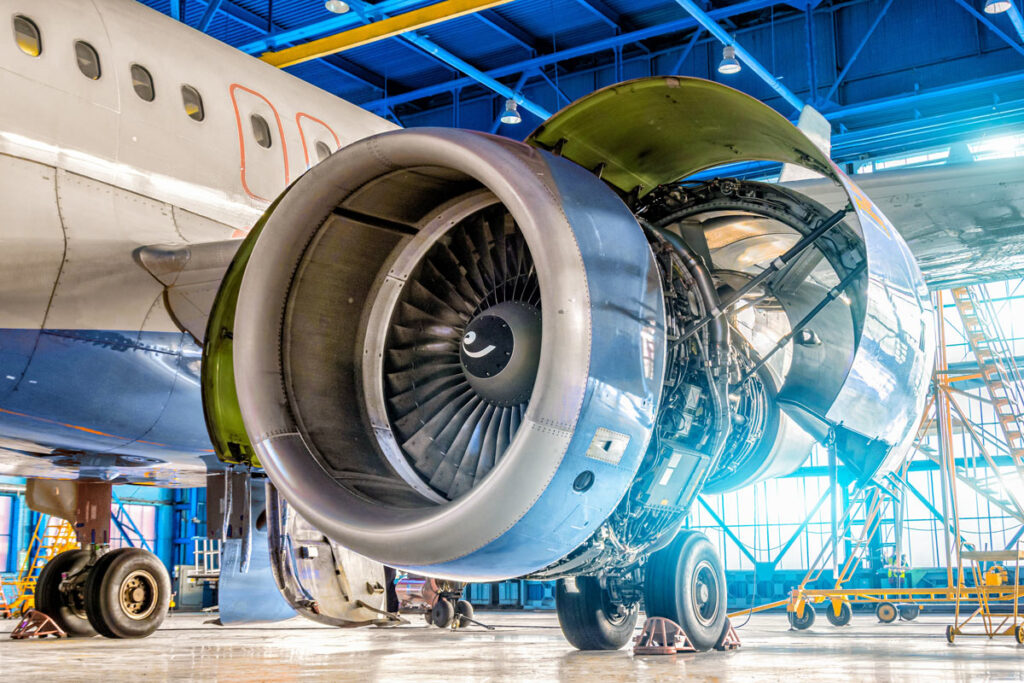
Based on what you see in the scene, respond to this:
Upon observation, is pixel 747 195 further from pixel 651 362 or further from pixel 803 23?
pixel 803 23

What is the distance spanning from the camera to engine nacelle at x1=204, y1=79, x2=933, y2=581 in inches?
124

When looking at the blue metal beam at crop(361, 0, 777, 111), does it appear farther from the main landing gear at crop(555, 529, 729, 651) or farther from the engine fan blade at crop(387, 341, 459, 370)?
the engine fan blade at crop(387, 341, 459, 370)

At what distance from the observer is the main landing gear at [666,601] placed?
565 centimetres

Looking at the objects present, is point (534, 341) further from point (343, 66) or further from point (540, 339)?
point (343, 66)

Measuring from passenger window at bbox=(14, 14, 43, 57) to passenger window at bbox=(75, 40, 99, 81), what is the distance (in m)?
0.22

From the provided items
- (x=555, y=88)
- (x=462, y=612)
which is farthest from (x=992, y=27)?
(x=462, y=612)

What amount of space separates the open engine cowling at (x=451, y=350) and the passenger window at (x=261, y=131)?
2939mm

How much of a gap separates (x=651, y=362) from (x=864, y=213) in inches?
42.8

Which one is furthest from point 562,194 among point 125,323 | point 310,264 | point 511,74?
point 511,74

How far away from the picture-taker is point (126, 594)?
30.5 feet

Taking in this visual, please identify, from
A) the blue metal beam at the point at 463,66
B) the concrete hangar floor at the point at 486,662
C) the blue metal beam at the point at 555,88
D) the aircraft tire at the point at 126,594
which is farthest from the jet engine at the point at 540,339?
the blue metal beam at the point at 555,88

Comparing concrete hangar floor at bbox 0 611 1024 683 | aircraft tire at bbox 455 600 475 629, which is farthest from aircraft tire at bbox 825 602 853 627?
concrete hangar floor at bbox 0 611 1024 683

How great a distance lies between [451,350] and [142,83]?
3.01 m

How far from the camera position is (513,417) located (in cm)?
377
